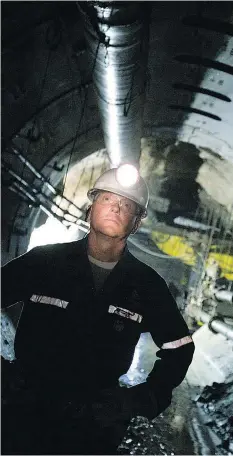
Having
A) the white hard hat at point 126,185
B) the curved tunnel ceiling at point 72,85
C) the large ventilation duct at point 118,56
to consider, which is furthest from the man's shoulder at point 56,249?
the curved tunnel ceiling at point 72,85

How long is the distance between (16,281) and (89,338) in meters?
0.63

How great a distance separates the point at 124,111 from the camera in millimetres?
4770

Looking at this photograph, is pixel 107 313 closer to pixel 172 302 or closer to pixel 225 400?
pixel 172 302

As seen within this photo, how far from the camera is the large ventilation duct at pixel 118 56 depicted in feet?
10.2

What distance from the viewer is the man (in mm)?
2049

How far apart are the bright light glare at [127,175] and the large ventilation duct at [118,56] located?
1.39 meters

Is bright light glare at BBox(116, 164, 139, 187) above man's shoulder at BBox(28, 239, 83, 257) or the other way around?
above

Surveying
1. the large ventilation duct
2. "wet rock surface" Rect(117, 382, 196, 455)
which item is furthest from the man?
the large ventilation duct

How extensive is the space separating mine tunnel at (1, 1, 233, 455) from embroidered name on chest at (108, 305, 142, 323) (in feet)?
1.49

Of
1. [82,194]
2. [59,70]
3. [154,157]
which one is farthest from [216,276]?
[59,70]

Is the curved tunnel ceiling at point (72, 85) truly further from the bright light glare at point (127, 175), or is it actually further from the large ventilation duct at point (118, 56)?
the bright light glare at point (127, 175)

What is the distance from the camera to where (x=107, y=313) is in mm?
2287

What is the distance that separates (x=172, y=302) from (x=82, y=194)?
9.39 m

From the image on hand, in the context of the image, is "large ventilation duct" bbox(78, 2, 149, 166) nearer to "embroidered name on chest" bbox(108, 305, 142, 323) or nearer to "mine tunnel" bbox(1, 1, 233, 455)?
"mine tunnel" bbox(1, 1, 233, 455)
